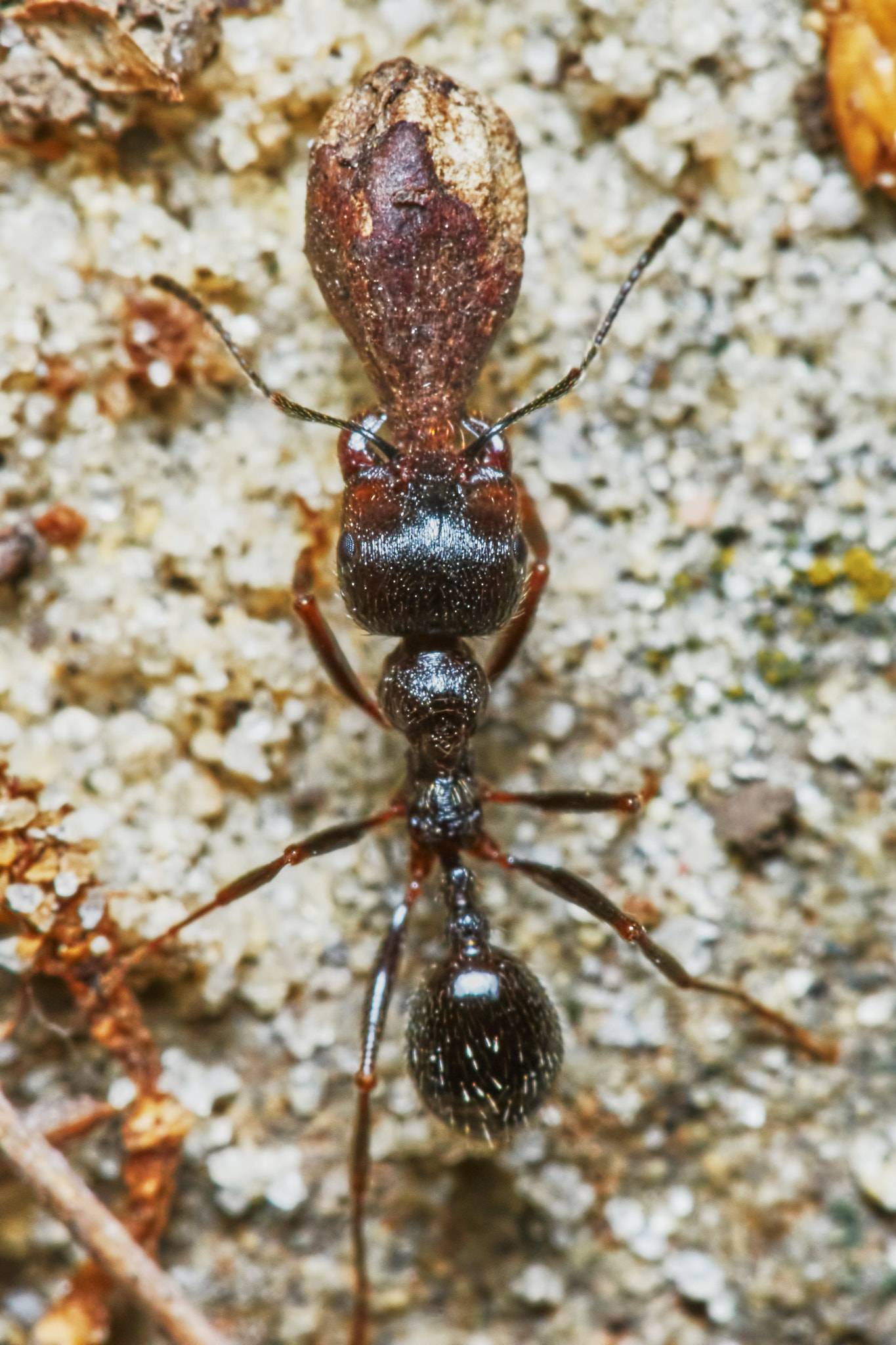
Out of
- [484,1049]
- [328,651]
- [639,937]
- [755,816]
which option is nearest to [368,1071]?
[484,1049]

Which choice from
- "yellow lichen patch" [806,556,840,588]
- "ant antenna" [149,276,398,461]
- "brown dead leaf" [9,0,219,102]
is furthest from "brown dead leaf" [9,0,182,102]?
"yellow lichen patch" [806,556,840,588]

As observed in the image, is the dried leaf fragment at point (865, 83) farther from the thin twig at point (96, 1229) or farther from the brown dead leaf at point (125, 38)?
the thin twig at point (96, 1229)

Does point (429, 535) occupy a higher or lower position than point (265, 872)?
higher

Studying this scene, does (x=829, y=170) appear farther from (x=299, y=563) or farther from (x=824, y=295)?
(x=299, y=563)

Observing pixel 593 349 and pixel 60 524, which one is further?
pixel 60 524

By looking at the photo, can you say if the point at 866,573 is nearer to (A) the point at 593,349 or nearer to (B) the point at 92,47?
(A) the point at 593,349

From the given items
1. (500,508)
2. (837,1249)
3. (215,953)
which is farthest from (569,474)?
(837,1249)
